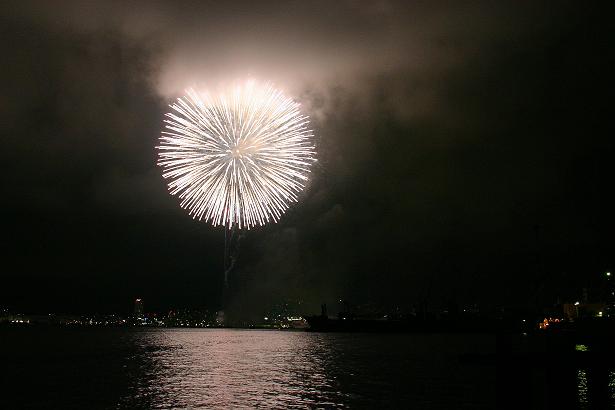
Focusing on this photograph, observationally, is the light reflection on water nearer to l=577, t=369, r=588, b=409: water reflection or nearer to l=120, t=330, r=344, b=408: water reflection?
l=120, t=330, r=344, b=408: water reflection

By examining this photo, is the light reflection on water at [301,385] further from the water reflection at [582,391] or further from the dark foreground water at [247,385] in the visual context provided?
the water reflection at [582,391]

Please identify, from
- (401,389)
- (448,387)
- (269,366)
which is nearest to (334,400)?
(401,389)

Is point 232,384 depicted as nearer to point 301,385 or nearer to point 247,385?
point 247,385

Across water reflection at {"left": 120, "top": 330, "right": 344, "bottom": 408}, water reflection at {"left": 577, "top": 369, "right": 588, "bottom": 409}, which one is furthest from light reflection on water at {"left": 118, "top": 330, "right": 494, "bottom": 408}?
water reflection at {"left": 577, "top": 369, "right": 588, "bottom": 409}

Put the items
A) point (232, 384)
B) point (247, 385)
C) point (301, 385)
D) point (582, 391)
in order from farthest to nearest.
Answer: point (232, 384) → point (301, 385) → point (247, 385) → point (582, 391)

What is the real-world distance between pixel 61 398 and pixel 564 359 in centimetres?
3423

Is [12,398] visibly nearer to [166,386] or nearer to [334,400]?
[166,386]

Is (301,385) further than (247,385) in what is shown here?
Yes

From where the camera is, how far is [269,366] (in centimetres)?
6844

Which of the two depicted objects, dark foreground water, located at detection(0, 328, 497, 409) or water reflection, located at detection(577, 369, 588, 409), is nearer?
water reflection, located at detection(577, 369, 588, 409)

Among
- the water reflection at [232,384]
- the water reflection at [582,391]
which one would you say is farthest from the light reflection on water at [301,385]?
the water reflection at [582,391]

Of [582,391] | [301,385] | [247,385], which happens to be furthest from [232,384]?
[582,391]

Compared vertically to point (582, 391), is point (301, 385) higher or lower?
lower

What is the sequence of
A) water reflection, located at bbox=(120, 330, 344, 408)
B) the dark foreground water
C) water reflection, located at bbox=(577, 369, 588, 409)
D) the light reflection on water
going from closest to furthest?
water reflection, located at bbox=(577, 369, 588, 409) → the dark foreground water → the light reflection on water → water reflection, located at bbox=(120, 330, 344, 408)
